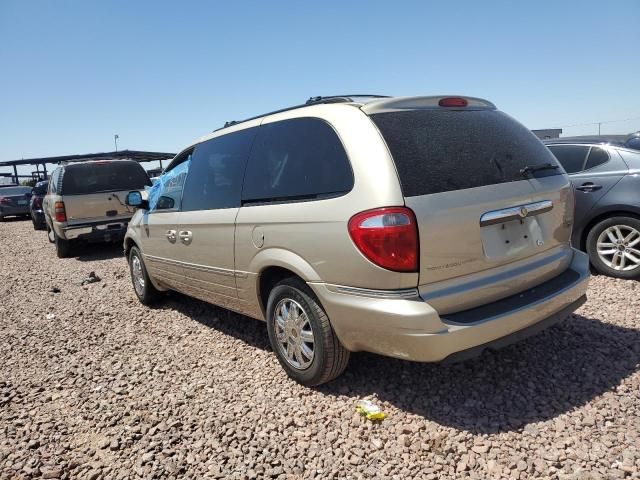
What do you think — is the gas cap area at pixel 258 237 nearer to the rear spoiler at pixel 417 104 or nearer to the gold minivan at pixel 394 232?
the gold minivan at pixel 394 232

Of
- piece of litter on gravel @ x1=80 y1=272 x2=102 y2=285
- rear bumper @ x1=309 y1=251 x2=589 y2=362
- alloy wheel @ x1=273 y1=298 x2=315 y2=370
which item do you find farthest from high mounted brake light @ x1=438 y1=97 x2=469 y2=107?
piece of litter on gravel @ x1=80 y1=272 x2=102 y2=285

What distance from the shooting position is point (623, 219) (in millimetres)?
4703

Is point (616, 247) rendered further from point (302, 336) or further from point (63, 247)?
point (63, 247)

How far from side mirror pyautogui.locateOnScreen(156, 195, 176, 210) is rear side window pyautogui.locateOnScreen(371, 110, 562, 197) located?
8.14 feet

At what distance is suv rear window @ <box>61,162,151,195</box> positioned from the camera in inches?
349

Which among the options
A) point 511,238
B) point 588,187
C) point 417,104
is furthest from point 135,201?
point 588,187

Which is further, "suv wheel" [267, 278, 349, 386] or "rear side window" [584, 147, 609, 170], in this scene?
"rear side window" [584, 147, 609, 170]

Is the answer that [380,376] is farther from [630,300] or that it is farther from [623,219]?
[623,219]

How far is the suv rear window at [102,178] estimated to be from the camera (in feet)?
29.1

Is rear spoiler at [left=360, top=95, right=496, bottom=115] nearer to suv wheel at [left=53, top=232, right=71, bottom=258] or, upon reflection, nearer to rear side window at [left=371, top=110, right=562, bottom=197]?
rear side window at [left=371, top=110, right=562, bottom=197]

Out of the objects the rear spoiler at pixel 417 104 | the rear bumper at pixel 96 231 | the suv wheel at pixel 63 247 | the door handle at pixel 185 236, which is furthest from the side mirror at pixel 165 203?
the suv wheel at pixel 63 247

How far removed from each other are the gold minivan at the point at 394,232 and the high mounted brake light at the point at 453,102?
0.03 feet

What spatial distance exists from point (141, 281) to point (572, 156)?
529 cm

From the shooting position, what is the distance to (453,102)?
2.91 m
